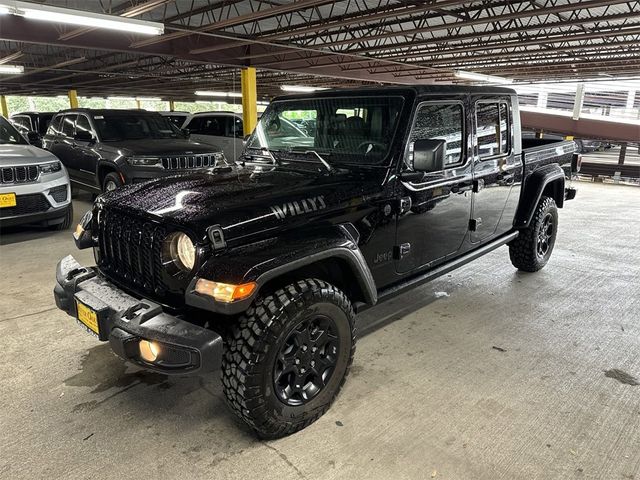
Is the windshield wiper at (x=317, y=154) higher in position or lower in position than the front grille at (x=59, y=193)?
higher

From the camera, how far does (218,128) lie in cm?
1138

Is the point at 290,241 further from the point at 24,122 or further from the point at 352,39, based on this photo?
the point at 24,122

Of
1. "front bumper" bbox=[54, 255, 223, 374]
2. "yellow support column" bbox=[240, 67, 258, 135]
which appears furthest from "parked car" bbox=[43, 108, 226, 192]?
"yellow support column" bbox=[240, 67, 258, 135]

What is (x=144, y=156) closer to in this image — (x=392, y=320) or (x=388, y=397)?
(x=392, y=320)

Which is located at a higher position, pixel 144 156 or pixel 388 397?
pixel 144 156

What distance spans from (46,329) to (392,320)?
8.50 feet

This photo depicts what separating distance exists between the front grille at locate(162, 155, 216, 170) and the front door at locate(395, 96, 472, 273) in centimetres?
422

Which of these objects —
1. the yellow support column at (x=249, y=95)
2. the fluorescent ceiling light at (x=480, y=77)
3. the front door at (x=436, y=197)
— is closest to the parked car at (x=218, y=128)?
the yellow support column at (x=249, y=95)

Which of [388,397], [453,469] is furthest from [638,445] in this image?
[388,397]

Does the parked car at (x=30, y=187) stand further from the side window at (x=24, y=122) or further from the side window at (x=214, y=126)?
the side window at (x=24, y=122)

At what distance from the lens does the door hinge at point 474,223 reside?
12.0 ft

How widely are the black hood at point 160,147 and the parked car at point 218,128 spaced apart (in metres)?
3.48

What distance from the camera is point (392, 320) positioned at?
145 inches

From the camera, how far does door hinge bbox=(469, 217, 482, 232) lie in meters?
3.67
